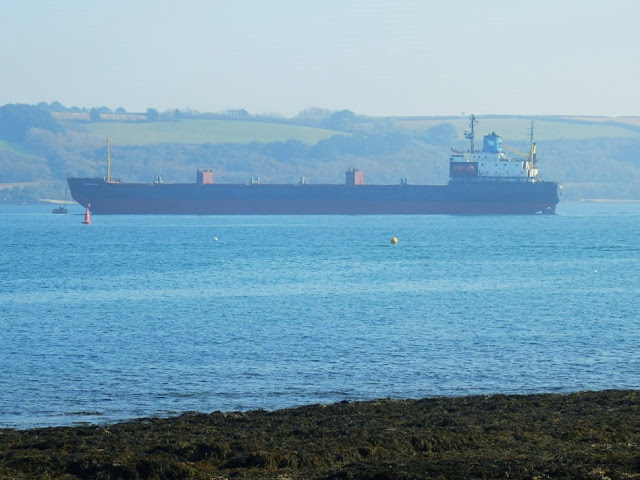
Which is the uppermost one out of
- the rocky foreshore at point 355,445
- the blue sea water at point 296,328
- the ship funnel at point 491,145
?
the ship funnel at point 491,145

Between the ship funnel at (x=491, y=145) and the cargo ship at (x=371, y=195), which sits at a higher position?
the ship funnel at (x=491, y=145)

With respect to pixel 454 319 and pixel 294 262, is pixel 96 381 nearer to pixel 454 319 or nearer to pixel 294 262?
pixel 454 319

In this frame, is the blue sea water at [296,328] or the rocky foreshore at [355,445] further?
the blue sea water at [296,328]

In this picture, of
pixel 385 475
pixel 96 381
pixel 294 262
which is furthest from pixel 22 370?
pixel 294 262

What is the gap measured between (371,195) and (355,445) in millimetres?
88586

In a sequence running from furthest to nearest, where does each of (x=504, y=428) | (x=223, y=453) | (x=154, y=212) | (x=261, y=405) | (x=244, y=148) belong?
(x=244, y=148) → (x=154, y=212) → (x=261, y=405) → (x=504, y=428) → (x=223, y=453)

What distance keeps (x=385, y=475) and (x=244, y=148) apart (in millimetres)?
190477

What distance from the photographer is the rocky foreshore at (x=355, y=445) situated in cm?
1036

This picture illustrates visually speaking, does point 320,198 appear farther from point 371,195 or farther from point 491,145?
point 491,145

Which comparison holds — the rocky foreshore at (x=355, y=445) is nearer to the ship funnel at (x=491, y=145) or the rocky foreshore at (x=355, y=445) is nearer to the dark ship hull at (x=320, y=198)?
the dark ship hull at (x=320, y=198)

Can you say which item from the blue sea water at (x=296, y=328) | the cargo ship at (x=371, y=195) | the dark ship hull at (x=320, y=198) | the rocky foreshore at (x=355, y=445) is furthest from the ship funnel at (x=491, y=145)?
the rocky foreshore at (x=355, y=445)

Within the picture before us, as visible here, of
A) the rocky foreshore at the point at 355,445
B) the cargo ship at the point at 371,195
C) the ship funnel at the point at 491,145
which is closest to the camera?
the rocky foreshore at the point at 355,445

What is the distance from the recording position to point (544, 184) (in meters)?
97.8

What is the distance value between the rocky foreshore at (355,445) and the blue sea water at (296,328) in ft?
7.30
